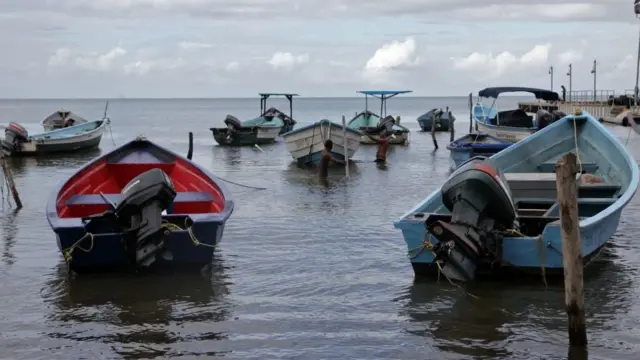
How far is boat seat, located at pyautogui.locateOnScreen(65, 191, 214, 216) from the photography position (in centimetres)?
1281

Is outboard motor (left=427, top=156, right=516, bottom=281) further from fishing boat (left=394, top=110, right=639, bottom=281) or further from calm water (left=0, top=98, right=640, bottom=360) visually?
calm water (left=0, top=98, right=640, bottom=360)

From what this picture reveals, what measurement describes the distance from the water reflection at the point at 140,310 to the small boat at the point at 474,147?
42.7 feet

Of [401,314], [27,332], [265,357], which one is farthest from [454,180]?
[27,332]

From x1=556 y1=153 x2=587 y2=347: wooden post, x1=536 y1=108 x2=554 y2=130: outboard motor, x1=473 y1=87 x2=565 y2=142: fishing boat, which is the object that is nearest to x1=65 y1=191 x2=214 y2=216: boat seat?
x1=556 y1=153 x2=587 y2=347: wooden post

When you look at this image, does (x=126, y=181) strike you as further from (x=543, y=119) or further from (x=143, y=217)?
(x=543, y=119)

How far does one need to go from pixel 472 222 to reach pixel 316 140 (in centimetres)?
1927

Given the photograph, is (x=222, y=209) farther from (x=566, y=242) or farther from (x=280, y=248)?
(x=566, y=242)

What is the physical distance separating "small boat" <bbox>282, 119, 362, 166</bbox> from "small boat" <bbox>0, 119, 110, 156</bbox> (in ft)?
33.5

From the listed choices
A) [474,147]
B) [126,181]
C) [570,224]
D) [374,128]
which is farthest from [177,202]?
[374,128]

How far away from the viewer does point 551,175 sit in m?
13.7

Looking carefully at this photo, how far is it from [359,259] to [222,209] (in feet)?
7.48

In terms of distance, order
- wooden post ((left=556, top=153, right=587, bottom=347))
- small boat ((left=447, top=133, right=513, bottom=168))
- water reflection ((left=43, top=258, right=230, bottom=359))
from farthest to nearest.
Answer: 1. small boat ((left=447, top=133, right=513, bottom=168))
2. water reflection ((left=43, top=258, right=230, bottom=359))
3. wooden post ((left=556, top=153, right=587, bottom=347))

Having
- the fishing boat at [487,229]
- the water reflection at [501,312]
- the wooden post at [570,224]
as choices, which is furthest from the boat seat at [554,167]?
the wooden post at [570,224]

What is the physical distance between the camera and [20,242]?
14.3 meters
